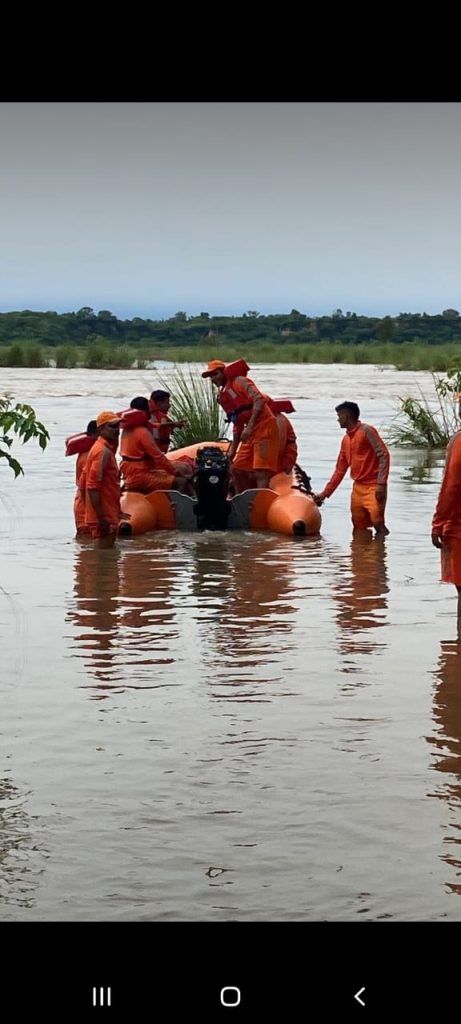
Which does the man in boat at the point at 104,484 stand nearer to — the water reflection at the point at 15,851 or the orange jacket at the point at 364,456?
the orange jacket at the point at 364,456

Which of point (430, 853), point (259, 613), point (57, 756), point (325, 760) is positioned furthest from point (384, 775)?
point (259, 613)

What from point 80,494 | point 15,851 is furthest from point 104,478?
point 15,851

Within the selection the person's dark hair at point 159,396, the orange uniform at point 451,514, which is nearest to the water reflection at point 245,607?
the orange uniform at point 451,514

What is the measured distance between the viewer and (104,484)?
12555 millimetres

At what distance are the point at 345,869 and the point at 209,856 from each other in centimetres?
46

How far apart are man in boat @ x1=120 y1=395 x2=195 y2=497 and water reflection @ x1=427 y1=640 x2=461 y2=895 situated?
522cm

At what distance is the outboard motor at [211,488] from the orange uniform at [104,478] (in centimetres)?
81

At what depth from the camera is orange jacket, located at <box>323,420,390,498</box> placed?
12.9 meters

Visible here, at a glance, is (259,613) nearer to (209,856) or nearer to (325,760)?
(325,760)

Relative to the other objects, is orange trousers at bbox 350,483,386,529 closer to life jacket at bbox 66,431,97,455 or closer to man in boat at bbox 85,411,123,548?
man in boat at bbox 85,411,123,548

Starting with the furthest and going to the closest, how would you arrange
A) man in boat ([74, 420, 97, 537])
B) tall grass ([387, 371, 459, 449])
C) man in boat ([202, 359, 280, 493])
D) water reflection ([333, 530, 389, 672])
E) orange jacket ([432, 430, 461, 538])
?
tall grass ([387, 371, 459, 449]) < man in boat ([202, 359, 280, 493]) < man in boat ([74, 420, 97, 537]) < water reflection ([333, 530, 389, 672]) < orange jacket ([432, 430, 461, 538])

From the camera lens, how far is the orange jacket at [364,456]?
12.9 meters

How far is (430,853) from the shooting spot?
5207 mm

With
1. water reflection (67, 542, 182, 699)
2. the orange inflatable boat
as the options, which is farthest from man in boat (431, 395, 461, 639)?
the orange inflatable boat
